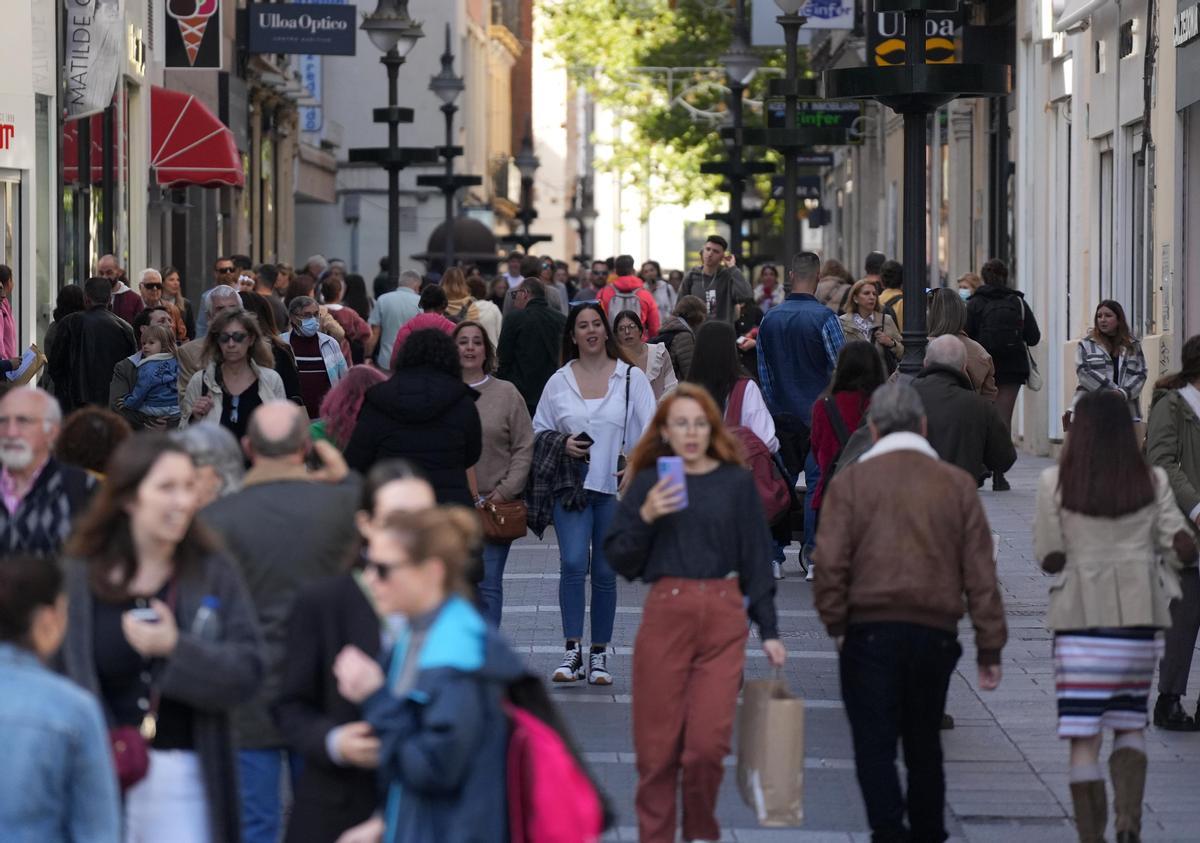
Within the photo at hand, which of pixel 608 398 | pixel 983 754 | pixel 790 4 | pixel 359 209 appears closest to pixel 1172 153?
pixel 790 4

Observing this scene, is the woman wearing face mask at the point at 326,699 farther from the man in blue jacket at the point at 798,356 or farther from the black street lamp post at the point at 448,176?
the black street lamp post at the point at 448,176

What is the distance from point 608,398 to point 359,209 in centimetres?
4883

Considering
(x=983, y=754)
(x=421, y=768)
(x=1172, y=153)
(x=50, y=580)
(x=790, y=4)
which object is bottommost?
(x=983, y=754)

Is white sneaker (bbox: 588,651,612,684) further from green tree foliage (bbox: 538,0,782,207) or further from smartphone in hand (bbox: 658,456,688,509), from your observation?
green tree foliage (bbox: 538,0,782,207)

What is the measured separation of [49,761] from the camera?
4691 mm

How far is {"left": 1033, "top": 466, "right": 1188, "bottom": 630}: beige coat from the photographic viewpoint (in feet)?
25.6

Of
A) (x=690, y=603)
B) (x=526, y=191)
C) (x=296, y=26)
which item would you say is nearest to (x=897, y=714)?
(x=690, y=603)

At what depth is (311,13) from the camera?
1390 inches

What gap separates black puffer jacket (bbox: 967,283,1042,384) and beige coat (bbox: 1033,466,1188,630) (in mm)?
12003

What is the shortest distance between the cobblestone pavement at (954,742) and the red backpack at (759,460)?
2.83ft

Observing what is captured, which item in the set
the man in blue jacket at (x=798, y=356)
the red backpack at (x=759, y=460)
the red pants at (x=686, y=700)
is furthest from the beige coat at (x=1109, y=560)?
the man in blue jacket at (x=798, y=356)

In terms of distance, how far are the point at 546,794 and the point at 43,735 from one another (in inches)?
42.4

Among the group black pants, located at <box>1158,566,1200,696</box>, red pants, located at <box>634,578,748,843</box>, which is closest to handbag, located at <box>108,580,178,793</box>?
red pants, located at <box>634,578,748,843</box>

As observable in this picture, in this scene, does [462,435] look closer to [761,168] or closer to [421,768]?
[421,768]
